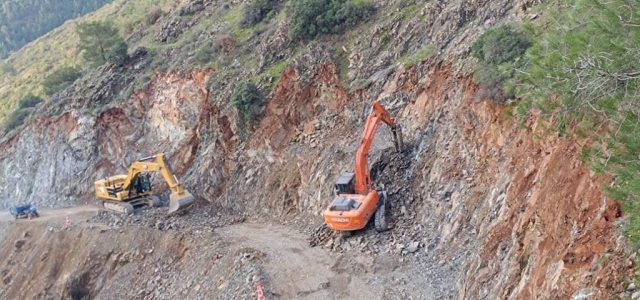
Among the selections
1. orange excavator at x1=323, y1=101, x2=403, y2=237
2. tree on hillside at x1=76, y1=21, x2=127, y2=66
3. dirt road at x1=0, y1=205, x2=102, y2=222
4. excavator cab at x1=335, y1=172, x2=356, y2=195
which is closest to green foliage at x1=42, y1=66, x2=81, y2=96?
tree on hillside at x1=76, y1=21, x2=127, y2=66

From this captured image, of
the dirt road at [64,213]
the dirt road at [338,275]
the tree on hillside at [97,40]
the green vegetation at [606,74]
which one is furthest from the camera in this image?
the tree on hillside at [97,40]

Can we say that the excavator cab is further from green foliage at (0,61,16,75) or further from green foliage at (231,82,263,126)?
green foliage at (0,61,16,75)

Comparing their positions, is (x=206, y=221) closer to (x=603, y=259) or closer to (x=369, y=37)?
(x=369, y=37)

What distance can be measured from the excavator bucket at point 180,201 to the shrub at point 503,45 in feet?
45.2

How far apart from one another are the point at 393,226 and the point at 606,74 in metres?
11.9

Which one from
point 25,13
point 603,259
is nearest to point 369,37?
point 603,259

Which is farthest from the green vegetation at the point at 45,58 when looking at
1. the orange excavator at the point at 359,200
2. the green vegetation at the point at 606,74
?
the green vegetation at the point at 606,74

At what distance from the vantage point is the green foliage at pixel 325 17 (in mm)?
27578

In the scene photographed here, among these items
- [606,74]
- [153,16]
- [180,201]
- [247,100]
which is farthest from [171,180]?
[153,16]

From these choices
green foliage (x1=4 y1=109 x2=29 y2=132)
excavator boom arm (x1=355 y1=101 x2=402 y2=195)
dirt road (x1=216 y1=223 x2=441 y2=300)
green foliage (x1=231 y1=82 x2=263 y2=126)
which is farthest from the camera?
green foliage (x1=4 y1=109 x2=29 y2=132)

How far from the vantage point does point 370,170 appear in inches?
802

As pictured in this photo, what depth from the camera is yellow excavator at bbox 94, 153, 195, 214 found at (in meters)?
24.9

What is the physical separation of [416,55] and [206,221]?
10.9 meters

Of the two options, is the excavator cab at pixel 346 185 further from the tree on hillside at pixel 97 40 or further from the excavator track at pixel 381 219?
the tree on hillside at pixel 97 40
